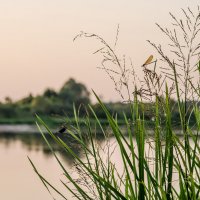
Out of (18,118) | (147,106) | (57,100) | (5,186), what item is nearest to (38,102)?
(57,100)

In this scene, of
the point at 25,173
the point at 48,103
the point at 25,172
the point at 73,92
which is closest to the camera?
the point at 25,173

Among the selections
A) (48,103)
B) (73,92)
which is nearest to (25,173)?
(48,103)

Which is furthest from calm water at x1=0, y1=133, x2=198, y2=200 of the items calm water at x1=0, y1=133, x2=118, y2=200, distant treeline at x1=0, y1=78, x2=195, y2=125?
distant treeline at x1=0, y1=78, x2=195, y2=125

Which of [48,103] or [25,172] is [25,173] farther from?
[48,103]

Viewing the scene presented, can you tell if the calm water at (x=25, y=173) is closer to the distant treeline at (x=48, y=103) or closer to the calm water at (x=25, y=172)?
the calm water at (x=25, y=172)

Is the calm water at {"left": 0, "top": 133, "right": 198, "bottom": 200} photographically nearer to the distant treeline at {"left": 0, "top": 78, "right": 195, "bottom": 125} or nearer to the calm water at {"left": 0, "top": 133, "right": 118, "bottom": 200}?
the calm water at {"left": 0, "top": 133, "right": 118, "bottom": 200}

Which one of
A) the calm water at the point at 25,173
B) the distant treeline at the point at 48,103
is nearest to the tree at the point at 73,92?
the distant treeline at the point at 48,103

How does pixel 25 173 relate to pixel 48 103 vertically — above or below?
below

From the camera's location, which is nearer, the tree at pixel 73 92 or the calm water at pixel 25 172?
the calm water at pixel 25 172

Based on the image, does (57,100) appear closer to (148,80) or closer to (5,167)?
(5,167)

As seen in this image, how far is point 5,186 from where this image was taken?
1362 centimetres

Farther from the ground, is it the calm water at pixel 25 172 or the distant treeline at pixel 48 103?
the distant treeline at pixel 48 103

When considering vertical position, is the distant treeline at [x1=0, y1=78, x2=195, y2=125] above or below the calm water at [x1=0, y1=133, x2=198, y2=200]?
above

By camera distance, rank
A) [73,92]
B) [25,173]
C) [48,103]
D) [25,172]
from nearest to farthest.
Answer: [25,173]
[25,172]
[48,103]
[73,92]
